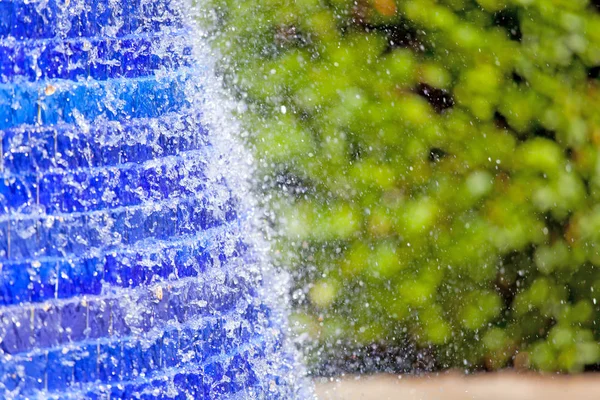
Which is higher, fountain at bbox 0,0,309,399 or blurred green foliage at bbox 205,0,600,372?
fountain at bbox 0,0,309,399

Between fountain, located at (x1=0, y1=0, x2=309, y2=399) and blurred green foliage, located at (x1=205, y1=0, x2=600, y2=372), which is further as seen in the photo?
blurred green foliage, located at (x1=205, y1=0, x2=600, y2=372)

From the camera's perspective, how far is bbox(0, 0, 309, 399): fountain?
2.43 ft

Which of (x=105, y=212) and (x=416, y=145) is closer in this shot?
(x=105, y=212)

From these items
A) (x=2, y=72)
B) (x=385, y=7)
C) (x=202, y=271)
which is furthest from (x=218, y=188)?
(x=385, y=7)

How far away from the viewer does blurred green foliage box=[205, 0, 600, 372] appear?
Result: 1867mm

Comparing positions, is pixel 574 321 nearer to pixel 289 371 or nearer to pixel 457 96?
pixel 457 96

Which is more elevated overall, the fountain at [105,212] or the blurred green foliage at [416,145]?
the fountain at [105,212]

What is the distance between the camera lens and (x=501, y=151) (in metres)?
1.94

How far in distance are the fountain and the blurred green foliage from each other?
104 cm

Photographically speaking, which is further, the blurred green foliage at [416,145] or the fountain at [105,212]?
the blurred green foliage at [416,145]

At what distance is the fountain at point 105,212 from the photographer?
2.43 feet

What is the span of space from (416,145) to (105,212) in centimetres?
125

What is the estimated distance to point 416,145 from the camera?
190cm

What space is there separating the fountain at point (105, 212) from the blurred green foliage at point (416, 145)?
104 cm
